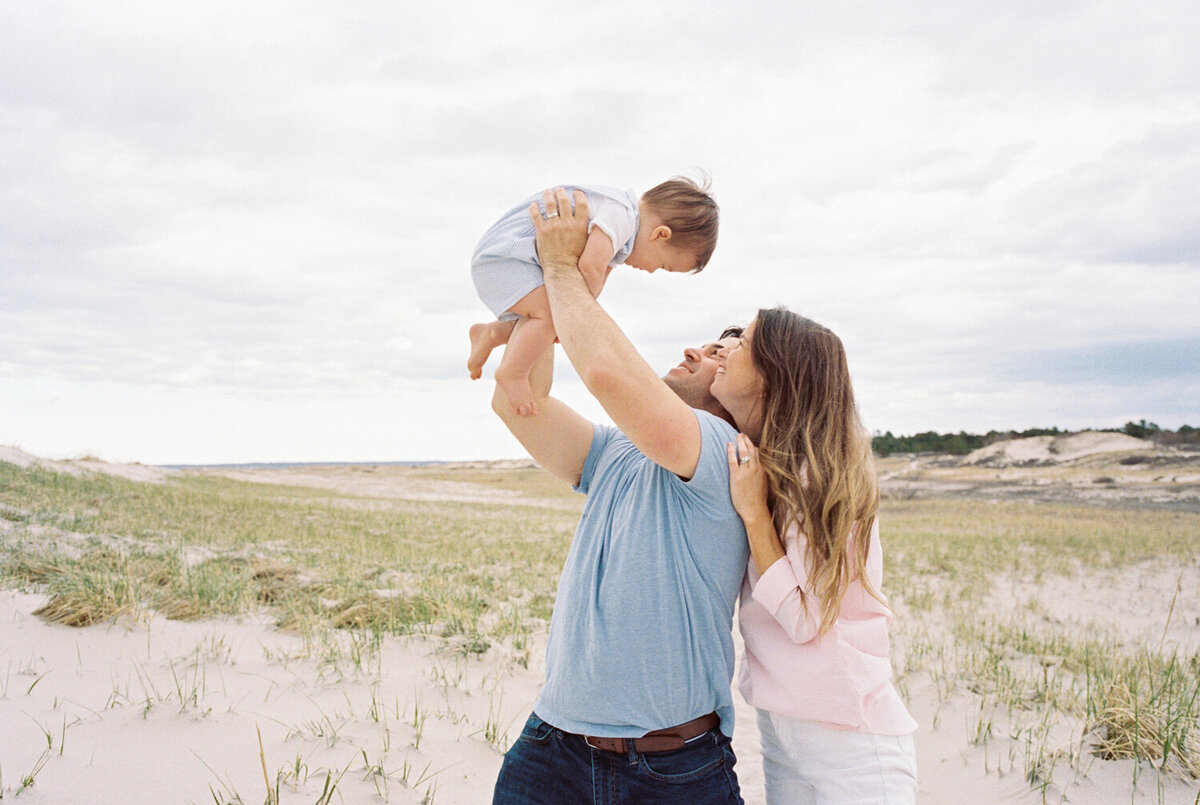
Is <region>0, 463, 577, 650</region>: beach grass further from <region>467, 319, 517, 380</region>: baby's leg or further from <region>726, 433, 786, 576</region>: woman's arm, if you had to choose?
<region>726, 433, 786, 576</region>: woman's arm

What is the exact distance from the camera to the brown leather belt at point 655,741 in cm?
207

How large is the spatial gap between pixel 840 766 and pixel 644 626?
2.38ft

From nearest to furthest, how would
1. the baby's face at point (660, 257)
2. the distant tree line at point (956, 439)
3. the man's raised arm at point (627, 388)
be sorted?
the man's raised arm at point (627, 388), the baby's face at point (660, 257), the distant tree line at point (956, 439)

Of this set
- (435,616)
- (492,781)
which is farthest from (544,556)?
(492,781)

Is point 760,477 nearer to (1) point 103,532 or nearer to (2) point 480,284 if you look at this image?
(2) point 480,284

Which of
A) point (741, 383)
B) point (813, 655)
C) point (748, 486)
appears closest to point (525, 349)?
point (741, 383)

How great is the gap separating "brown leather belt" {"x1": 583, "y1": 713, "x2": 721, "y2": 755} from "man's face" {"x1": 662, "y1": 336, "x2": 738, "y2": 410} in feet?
3.74

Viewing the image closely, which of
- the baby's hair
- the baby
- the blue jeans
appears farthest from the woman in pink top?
the baby's hair

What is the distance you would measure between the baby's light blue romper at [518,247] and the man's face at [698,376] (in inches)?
21.3

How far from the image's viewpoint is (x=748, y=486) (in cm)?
214

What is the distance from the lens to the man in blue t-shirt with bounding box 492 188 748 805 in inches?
81.0

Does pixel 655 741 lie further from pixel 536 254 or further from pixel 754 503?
pixel 536 254

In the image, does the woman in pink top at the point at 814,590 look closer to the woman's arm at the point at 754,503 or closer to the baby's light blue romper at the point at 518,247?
the woman's arm at the point at 754,503

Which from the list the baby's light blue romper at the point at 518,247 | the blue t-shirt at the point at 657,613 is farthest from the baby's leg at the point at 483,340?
the blue t-shirt at the point at 657,613
